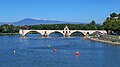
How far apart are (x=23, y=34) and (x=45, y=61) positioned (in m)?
124

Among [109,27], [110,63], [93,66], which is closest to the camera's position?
[93,66]

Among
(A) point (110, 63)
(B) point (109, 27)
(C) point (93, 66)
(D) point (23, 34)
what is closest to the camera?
(C) point (93, 66)

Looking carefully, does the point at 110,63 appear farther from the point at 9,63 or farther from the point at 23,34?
the point at 23,34

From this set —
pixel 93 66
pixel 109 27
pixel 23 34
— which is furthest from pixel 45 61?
pixel 23 34

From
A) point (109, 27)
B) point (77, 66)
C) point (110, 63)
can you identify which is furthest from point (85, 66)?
point (109, 27)

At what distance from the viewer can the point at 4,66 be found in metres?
Result: 48.8

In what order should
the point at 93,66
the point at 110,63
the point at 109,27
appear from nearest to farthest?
the point at 93,66
the point at 110,63
the point at 109,27

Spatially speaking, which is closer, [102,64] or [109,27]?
[102,64]

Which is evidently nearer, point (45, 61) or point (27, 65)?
point (27, 65)

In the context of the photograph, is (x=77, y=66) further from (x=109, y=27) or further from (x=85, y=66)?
(x=109, y=27)

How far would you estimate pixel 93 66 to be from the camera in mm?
48594

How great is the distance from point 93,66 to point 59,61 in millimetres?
7173

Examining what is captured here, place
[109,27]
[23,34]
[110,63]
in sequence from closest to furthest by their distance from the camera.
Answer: [110,63] → [109,27] → [23,34]

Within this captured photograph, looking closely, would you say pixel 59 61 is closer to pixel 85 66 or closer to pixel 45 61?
pixel 45 61
